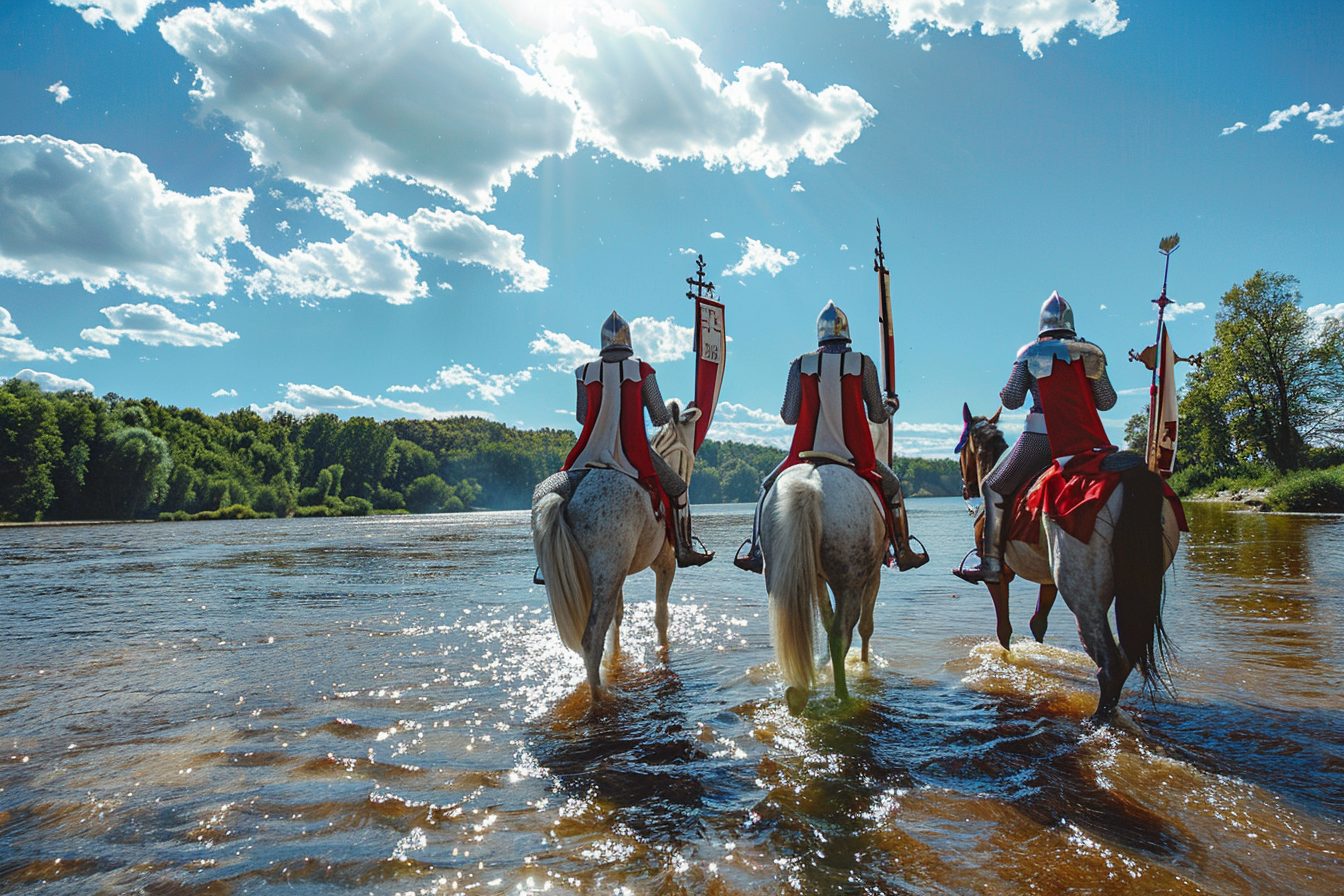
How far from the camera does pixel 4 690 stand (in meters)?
5.84

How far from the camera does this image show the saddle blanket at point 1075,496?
14.1 feet

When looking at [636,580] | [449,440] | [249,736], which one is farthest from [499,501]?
[249,736]

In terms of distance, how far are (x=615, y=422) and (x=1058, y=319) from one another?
352 cm

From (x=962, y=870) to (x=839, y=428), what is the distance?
306 cm

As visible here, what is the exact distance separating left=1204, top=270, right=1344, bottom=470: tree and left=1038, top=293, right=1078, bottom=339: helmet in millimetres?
43142

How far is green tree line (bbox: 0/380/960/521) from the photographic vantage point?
2356 inches

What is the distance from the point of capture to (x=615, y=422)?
5.66m

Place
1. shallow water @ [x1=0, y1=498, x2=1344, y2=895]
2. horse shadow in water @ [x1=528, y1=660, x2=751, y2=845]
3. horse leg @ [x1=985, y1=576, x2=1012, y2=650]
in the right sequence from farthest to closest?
horse leg @ [x1=985, y1=576, x2=1012, y2=650]
horse shadow in water @ [x1=528, y1=660, x2=751, y2=845]
shallow water @ [x1=0, y1=498, x2=1344, y2=895]

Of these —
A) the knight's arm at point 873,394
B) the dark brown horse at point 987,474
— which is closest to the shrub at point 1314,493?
the dark brown horse at point 987,474

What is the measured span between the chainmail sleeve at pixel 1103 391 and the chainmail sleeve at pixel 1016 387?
44 centimetres

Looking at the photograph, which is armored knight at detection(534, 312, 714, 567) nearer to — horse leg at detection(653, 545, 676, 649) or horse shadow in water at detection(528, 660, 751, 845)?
horse leg at detection(653, 545, 676, 649)

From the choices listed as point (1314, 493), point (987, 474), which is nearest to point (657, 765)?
point (987, 474)

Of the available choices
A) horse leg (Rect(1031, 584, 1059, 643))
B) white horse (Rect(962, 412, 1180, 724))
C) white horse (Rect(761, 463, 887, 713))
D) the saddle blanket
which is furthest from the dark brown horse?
white horse (Rect(761, 463, 887, 713))

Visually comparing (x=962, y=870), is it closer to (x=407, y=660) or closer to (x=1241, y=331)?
(x=407, y=660)
